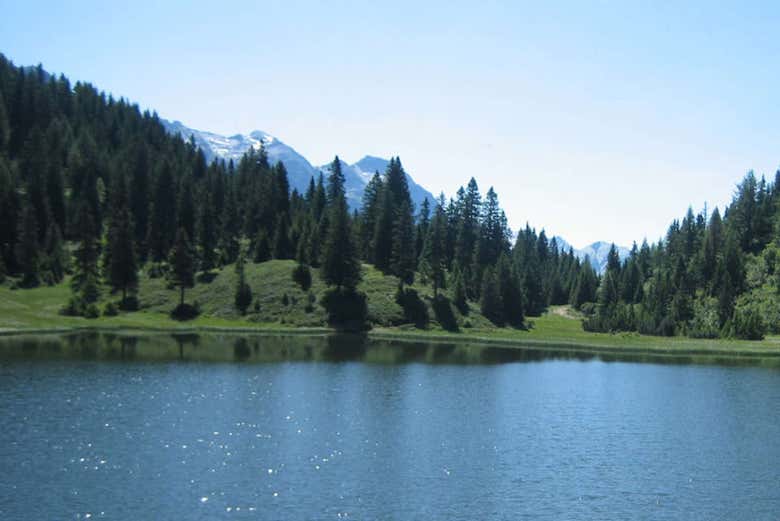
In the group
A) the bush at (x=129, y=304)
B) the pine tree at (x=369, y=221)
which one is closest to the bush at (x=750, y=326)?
the pine tree at (x=369, y=221)

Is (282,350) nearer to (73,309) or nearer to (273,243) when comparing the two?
(73,309)

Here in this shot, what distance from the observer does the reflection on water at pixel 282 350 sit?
90125mm

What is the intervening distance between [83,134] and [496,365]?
502 ft

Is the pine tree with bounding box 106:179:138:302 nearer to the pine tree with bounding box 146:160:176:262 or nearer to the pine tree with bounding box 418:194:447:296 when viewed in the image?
the pine tree with bounding box 146:160:176:262

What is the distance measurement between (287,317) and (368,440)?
8374cm

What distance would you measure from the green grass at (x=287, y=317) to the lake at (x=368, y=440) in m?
30.3

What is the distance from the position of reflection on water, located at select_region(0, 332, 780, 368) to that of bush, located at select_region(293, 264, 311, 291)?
19.2 m

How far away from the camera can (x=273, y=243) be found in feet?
523

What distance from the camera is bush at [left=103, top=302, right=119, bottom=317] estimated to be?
124 meters

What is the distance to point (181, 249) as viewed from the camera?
13375cm

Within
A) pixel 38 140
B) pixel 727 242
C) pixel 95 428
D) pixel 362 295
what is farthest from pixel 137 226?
pixel 727 242

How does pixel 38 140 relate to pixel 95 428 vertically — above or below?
above

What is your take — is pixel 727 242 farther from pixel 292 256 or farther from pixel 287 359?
pixel 287 359

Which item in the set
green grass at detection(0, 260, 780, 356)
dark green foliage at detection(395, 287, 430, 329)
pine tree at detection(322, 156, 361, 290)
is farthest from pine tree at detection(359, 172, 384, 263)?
pine tree at detection(322, 156, 361, 290)
